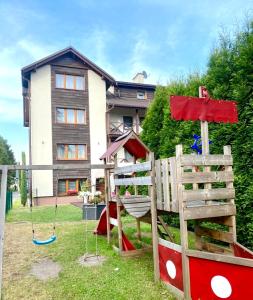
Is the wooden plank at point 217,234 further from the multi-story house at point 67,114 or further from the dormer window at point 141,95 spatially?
the dormer window at point 141,95

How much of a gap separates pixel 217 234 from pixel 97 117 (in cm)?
1605

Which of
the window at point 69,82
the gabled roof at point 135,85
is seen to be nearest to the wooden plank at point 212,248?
the window at point 69,82

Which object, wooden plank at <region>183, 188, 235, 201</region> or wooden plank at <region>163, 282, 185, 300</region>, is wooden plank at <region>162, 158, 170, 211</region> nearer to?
wooden plank at <region>183, 188, 235, 201</region>

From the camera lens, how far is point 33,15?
10.2 meters

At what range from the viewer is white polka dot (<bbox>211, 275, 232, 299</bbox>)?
9.89ft

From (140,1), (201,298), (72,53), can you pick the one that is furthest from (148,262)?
(72,53)

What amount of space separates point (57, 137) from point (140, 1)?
37.7 feet

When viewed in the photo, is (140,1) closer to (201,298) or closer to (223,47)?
(223,47)

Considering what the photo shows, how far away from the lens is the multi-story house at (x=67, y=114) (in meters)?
17.6

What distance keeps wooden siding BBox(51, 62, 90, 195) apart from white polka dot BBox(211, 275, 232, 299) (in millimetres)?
15799

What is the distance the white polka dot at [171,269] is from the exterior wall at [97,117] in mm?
15336

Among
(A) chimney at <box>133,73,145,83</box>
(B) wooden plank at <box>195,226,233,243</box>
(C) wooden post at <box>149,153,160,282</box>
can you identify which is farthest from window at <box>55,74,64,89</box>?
(B) wooden plank at <box>195,226,233,243</box>

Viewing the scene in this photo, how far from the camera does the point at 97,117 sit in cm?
1950

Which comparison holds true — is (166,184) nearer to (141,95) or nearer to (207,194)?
(207,194)
